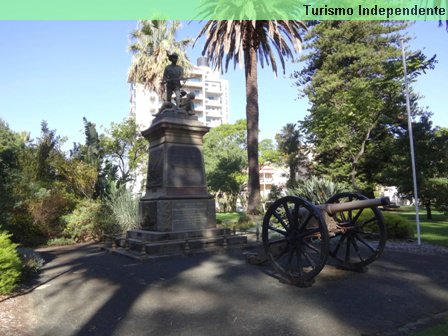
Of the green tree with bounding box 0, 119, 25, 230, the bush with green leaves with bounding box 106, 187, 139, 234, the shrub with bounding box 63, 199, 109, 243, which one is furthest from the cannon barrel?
the shrub with bounding box 63, 199, 109, 243

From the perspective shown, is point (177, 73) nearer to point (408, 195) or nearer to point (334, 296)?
point (334, 296)

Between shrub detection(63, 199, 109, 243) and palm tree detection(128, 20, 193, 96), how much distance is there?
44.7ft

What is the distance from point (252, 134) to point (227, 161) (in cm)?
2380

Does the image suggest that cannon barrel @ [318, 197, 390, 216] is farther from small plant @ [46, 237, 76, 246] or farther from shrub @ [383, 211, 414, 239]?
small plant @ [46, 237, 76, 246]

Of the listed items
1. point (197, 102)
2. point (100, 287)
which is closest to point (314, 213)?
point (100, 287)

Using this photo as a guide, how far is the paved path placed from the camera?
15.4ft

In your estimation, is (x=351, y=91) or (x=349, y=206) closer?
(x=349, y=206)

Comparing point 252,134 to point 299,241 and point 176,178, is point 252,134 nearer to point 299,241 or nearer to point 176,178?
point 176,178

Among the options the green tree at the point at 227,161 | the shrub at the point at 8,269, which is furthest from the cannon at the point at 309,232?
the green tree at the point at 227,161

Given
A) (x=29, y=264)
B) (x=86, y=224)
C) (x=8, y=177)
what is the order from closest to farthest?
(x=29, y=264)
(x=8, y=177)
(x=86, y=224)

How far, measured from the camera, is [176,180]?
11.4m

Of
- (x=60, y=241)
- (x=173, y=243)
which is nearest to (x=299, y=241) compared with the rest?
(x=173, y=243)

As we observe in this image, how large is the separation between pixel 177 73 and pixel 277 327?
400 inches

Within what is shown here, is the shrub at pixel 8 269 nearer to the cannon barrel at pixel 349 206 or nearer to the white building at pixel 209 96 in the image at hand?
the cannon barrel at pixel 349 206
